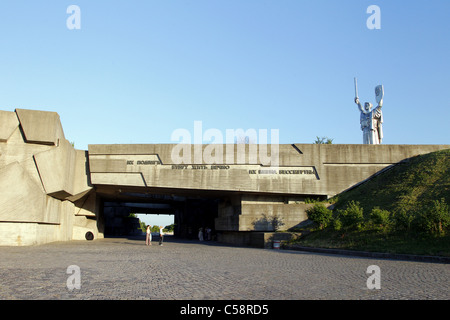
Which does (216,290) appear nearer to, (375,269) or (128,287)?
(128,287)

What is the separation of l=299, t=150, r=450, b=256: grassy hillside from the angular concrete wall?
16.8 meters

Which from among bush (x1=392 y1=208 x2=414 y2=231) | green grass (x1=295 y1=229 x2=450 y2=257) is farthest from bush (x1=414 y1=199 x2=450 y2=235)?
bush (x1=392 y1=208 x2=414 y2=231)

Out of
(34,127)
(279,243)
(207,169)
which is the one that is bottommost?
(279,243)

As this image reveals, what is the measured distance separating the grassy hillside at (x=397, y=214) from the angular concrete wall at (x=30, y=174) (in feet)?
55.0

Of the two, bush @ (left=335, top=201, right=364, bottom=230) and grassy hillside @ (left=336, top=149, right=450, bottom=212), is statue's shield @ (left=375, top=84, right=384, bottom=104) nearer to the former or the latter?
grassy hillside @ (left=336, top=149, right=450, bottom=212)

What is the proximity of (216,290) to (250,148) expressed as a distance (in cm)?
2275

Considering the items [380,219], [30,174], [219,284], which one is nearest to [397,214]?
[380,219]

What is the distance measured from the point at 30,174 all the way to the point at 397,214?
22468 millimetres

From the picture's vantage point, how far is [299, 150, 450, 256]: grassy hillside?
1638 cm

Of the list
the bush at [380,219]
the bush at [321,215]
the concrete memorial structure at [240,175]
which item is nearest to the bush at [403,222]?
the bush at [380,219]
